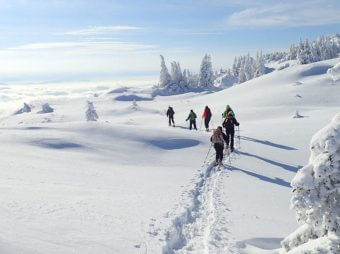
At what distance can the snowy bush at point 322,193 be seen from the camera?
5754mm

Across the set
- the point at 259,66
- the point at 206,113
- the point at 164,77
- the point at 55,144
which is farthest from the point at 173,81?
the point at 55,144

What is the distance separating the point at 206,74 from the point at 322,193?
5602 inches

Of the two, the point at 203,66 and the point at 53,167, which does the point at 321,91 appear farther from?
the point at 203,66

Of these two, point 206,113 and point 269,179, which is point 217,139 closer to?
point 269,179

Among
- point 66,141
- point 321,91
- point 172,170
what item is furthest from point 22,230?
point 321,91

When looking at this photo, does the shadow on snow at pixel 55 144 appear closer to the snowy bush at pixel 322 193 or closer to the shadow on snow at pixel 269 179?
the shadow on snow at pixel 269 179

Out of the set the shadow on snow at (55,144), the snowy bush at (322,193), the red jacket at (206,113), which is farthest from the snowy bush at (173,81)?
the snowy bush at (322,193)

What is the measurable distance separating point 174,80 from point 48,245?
5310 inches

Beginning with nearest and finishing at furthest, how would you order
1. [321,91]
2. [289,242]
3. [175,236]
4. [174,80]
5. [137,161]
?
[289,242], [175,236], [137,161], [321,91], [174,80]

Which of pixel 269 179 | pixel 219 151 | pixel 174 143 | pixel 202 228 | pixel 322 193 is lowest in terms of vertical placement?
pixel 269 179

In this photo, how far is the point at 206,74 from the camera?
14612 centimetres

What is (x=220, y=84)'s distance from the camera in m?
189

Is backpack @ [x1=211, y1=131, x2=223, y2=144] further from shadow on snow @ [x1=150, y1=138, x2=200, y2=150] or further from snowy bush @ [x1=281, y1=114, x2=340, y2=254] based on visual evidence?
snowy bush @ [x1=281, y1=114, x2=340, y2=254]

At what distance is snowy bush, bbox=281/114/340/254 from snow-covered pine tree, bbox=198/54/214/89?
140 m
